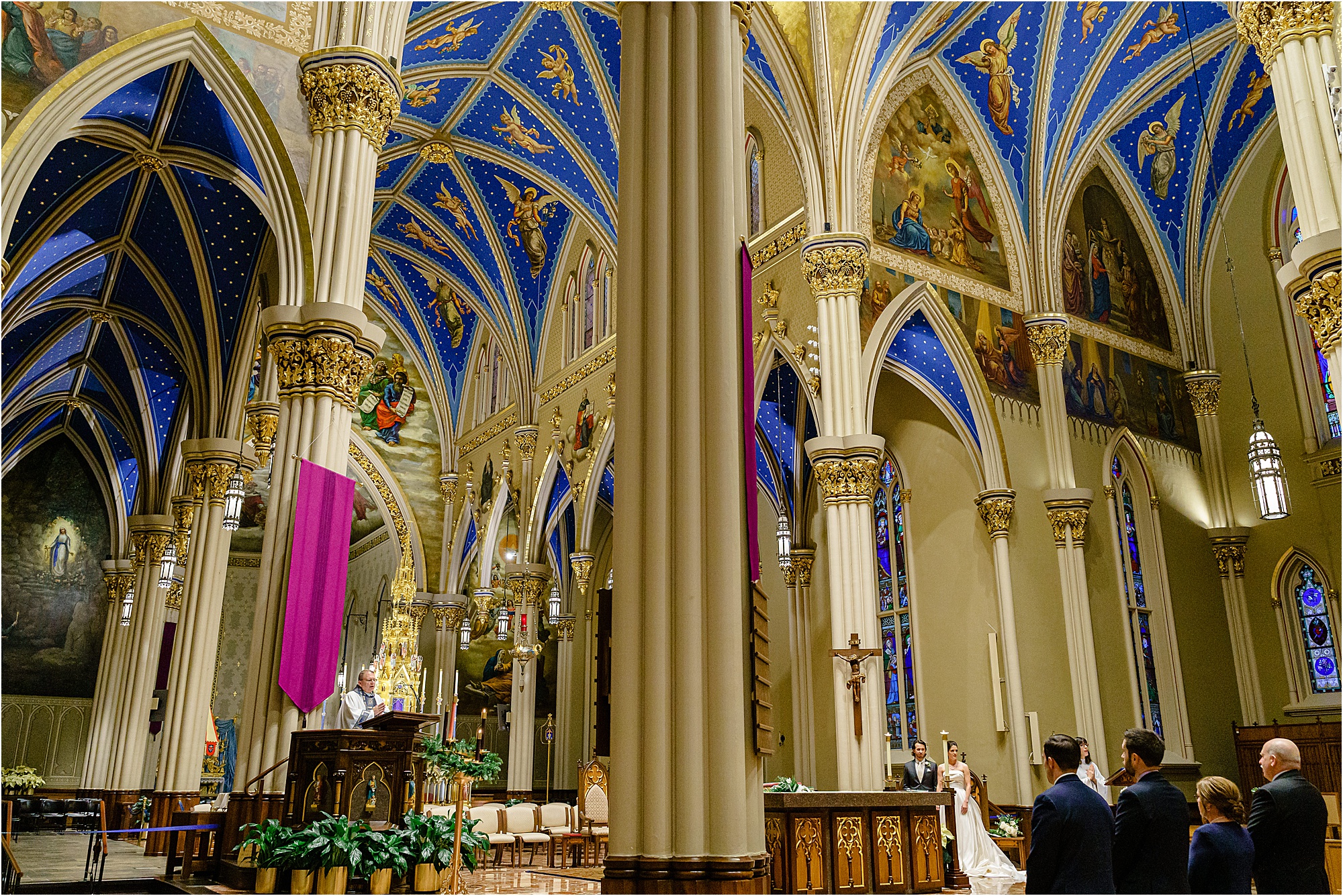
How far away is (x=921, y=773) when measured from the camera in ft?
32.9

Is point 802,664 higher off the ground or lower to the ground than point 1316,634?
lower

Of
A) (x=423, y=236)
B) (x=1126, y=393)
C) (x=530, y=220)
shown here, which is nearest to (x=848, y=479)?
(x=1126, y=393)

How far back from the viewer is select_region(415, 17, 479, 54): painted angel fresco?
13.3m

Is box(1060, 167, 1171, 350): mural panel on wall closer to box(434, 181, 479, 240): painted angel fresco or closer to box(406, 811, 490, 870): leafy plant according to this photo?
box(434, 181, 479, 240): painted angel fresco

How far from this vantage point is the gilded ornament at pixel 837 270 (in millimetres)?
12211

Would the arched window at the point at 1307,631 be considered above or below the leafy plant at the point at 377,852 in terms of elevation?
above

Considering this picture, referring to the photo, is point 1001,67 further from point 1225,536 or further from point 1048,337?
point 1225,536

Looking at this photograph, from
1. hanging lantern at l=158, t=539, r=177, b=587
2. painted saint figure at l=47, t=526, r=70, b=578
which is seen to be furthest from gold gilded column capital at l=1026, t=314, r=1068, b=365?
painted saint figure at l=47, t=526, r=70, b=578

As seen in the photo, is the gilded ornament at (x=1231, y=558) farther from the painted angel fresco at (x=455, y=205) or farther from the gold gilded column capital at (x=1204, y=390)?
the painted angel fresco at (x=455, y=205)

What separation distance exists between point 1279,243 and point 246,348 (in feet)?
50.1

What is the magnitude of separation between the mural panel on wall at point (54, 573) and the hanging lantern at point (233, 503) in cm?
1164

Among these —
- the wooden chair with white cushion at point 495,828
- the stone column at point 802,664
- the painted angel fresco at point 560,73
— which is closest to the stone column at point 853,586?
the wooden chair with white cushion at point 495,828

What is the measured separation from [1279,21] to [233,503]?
11.1 meters

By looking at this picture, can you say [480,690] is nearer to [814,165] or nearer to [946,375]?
[946,375]
